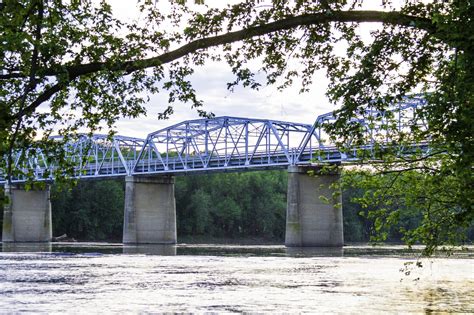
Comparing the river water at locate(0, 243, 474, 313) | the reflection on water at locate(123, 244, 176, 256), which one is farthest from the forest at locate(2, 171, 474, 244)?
the river water at locate(0, 243, 474, 313)

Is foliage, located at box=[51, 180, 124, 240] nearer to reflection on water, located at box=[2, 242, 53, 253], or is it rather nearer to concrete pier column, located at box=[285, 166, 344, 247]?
reflection on water, located at box=[2, 242, 53, 253]

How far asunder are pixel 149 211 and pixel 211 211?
121 ft

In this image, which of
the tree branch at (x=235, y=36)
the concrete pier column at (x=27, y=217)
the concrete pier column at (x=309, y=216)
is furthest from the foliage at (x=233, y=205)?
the tree branch at (x=235, y=36)

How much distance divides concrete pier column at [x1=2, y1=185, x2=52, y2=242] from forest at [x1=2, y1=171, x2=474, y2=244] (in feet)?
22.5

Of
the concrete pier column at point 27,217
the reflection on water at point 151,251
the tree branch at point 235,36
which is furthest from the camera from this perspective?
the concrete pier column at point 27,217

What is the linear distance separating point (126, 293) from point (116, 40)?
13127mm

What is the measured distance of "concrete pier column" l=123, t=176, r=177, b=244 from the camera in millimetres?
109375

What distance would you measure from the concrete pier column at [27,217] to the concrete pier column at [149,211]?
48.9 feet

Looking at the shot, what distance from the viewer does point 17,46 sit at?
39.3 feet

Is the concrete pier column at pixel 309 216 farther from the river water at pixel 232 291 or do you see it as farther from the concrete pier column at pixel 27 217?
the river water at pixel 232 291

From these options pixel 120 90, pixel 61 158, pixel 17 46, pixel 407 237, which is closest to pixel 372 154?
pixel 407 237

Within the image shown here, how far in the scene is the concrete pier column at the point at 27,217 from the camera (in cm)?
11825

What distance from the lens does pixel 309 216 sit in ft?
301

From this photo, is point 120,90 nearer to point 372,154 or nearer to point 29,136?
point 29,136
